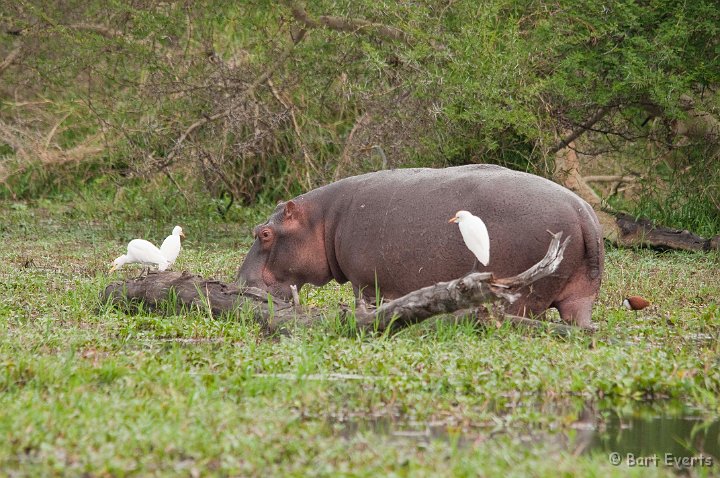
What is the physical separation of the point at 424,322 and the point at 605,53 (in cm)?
511

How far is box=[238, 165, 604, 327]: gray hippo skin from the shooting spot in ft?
20.5

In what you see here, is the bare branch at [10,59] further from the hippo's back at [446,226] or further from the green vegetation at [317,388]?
the hippo's back at [446,226]

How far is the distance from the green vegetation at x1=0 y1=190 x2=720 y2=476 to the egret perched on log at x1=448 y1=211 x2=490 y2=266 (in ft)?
1.22

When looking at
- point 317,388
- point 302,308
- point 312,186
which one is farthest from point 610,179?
point 317,388

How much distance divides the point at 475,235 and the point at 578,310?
0.86 meters

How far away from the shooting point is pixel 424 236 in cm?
667

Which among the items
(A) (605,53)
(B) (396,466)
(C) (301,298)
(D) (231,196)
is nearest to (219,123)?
(D) (231,196)

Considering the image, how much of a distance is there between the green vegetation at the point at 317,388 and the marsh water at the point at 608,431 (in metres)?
0.02

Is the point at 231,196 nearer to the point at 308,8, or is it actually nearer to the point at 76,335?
the point at 308,8

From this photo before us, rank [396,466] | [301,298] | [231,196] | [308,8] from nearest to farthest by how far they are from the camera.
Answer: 1. [396,466]
2. [301,298]
3. [308,8]
4. [231,196]

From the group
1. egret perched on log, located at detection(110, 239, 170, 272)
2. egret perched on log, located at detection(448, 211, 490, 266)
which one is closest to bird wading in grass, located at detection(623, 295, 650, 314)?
egret perched on log, located at detection(448, 211, 490, 266)

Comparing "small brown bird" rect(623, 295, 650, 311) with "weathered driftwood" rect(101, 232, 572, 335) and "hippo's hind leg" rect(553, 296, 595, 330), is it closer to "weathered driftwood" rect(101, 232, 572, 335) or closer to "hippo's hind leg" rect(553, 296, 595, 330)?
"hippo's hind leg" rect(553, 296, 595, 330)

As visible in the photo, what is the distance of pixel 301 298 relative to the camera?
7.58 m

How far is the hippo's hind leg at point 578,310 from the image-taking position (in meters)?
6.30
